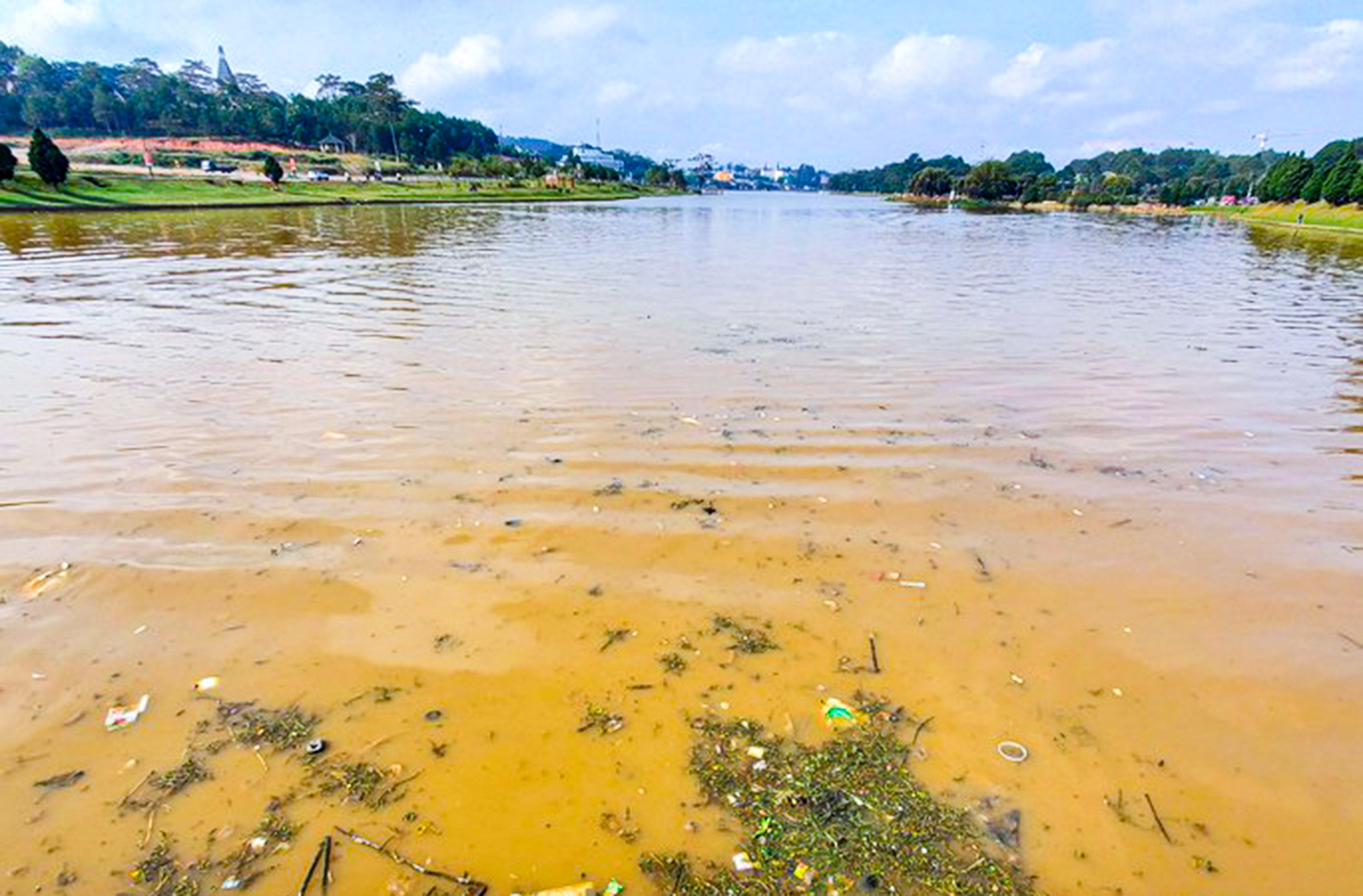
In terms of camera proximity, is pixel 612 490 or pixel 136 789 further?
pixel 612 490

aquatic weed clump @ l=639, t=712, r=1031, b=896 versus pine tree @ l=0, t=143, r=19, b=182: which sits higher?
pine tree @ l=0, t=143, r=19, b=182

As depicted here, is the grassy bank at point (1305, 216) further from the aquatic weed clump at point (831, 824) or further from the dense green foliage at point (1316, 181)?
the aquatic weed clump at point (831, 824)

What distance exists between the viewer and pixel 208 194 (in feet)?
200

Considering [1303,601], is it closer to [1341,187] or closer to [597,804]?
[597,804]

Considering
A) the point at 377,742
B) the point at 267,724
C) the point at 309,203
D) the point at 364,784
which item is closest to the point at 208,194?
the point at 309,203

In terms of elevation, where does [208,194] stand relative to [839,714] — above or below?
above

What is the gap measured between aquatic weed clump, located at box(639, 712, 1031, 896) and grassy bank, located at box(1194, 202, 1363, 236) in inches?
2898

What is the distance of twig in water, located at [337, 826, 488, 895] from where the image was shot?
123 inches

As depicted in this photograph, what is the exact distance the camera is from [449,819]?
346 centimetres

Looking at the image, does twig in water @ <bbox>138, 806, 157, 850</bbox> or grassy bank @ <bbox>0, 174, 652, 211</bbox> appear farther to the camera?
grassy bank @ <bbox>0, 174, 652, 211</bbox>

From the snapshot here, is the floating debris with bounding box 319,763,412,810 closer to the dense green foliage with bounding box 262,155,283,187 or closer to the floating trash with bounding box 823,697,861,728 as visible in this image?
the floating trash with bounding box 823,697,861,728

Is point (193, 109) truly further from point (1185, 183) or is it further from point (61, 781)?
point (1185, 183)

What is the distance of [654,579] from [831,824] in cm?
247

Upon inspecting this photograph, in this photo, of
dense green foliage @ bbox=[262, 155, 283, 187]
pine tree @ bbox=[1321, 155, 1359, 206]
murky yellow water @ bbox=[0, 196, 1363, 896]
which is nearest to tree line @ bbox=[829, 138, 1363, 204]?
pine tree @ bbox=[1321, 155, 1359, 206]
